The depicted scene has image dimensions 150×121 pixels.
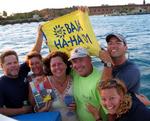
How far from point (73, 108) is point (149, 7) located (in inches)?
4940

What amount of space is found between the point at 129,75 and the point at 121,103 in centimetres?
99

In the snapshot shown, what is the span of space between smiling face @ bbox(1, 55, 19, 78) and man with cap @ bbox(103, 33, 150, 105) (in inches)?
40.3

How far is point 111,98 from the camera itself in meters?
3.24

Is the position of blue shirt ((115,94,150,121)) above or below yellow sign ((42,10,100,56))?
below

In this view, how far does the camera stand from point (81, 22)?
477cm

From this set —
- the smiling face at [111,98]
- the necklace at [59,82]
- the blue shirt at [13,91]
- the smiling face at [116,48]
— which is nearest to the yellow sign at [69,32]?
the smiling face at [116,48]

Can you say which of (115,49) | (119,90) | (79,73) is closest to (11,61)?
(79,73)

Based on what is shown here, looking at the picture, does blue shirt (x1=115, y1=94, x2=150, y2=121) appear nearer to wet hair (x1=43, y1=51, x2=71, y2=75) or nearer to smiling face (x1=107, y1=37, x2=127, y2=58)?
smiling face (x1=107, y1=37, x2=127, y2=58)

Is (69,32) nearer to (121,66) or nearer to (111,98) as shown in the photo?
(121,66)

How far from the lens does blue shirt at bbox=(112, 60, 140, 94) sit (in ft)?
13.7

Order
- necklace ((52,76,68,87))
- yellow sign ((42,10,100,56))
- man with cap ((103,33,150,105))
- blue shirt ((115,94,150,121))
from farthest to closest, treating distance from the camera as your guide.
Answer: yellow sign ((42,10,100,56)), necklace ((52,76,68,87)), man with cap ((103,33,150,105)), blue shirt ((115,94,150,121))

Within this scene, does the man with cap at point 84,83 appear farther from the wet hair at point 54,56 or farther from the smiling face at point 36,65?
the smiling face at point 36,65

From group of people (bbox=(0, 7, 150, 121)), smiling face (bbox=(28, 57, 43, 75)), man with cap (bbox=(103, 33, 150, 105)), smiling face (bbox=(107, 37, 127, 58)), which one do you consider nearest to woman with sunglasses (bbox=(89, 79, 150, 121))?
group of people (bbox=(0, 7, 150, 121))

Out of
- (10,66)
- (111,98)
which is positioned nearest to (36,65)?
(10,66)
